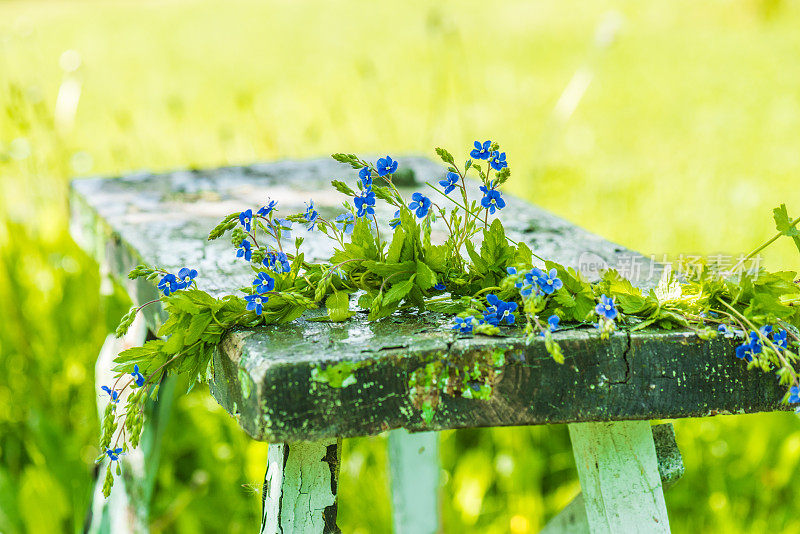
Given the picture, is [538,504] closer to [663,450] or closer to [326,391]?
[663,450]

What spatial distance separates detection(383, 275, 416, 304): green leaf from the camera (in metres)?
0.82

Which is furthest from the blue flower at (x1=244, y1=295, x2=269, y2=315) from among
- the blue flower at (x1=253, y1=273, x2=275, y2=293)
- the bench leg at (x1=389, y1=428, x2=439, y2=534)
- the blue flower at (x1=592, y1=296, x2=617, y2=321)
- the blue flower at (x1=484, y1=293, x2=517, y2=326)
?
the bench leg at (x1=389, y1=428, x2=439, y2=534)

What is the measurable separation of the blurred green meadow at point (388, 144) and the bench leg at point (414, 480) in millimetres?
215

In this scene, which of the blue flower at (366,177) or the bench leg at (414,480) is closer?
the blue flower at (366,177)

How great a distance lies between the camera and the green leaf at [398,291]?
32.4 inches

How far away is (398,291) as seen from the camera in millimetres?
828

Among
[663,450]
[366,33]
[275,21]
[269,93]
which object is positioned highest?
[275,21]

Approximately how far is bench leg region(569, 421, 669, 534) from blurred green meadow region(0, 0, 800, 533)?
0.40m

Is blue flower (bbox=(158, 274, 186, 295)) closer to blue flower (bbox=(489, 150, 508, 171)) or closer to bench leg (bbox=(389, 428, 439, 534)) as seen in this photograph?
blue flower (bbox=(489, 150, 508, 171))

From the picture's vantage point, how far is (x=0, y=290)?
7.35 ft

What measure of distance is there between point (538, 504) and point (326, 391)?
1251 millimetres

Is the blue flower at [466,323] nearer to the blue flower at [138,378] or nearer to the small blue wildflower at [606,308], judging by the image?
the small blue wildflower at [606,308]

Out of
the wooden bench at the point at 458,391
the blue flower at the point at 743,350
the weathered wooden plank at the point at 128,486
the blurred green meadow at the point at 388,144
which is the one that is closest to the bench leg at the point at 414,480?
the blurred green meadow at the point at 388,144

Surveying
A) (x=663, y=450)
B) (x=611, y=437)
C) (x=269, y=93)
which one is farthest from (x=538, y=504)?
(x=269, y=93)
